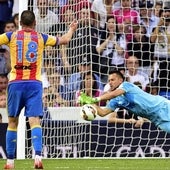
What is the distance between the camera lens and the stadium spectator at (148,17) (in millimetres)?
17094

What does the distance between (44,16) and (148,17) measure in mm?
3006

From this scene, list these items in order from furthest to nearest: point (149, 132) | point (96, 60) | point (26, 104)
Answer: point (96, 60), point (149, 132), point (26, 104)

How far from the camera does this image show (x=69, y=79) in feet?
49.7

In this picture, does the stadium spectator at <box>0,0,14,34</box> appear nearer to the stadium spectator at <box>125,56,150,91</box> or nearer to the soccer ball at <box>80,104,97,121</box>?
the stadium spectator at <box>125,56,150,91</box>

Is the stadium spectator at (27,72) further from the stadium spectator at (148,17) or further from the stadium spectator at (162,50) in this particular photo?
the stadium spectator at (148,17)

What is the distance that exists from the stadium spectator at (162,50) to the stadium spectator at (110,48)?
70cm

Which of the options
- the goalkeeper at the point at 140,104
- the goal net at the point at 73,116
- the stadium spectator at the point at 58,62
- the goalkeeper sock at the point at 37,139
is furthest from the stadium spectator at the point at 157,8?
the goalkeeper sock at the point at 37,139

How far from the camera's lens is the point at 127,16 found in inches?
670

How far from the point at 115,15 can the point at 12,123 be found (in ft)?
20.5

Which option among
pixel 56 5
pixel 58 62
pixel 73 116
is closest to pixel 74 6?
→ pixel 56 5

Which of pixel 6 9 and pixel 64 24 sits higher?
pixel 6 9

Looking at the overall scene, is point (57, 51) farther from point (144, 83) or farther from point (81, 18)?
point (144, 83)

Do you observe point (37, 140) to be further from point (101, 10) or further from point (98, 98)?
point (101, 10)

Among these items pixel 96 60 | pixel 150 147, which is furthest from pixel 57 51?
→ pixel 150 147
